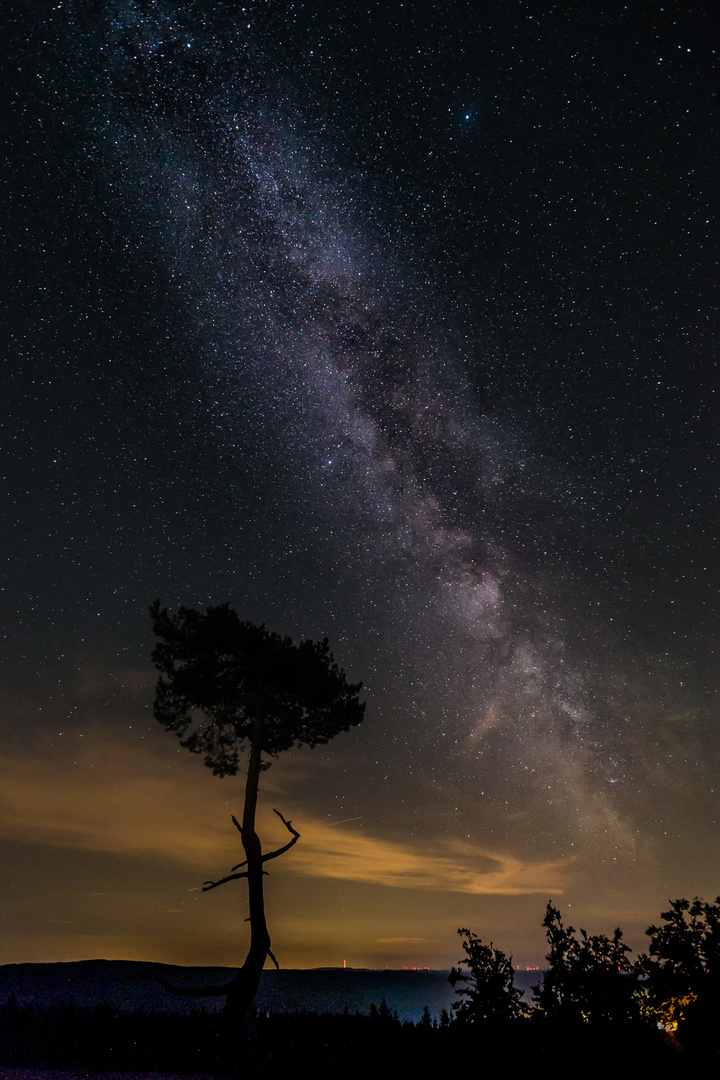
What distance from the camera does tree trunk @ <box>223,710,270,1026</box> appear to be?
47.5 ft

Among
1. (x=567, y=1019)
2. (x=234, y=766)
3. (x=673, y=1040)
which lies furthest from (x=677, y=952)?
(x=234, y=766)

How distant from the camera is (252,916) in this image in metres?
15.7

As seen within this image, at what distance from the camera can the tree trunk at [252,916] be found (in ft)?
47.5

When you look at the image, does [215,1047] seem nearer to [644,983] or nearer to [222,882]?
[222,882]

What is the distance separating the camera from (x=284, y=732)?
66.1ft

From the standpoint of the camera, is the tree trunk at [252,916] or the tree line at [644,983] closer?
the tree line at [644,983]

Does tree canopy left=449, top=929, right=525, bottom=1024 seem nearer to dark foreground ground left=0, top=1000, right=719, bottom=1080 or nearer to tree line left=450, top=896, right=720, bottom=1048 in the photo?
tree line left=450, top=896, right=720, bottom=1048

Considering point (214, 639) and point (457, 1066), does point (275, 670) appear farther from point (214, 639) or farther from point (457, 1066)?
point (457, 1066)

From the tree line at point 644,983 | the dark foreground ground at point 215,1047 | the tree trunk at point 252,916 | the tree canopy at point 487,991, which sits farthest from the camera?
the tree trunk at point 252,916

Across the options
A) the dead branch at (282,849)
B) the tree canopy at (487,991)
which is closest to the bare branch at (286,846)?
the dead branch at (282,849)

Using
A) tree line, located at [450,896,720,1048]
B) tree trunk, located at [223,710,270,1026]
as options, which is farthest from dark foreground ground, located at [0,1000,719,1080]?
tree line, located at [450,896,720,1048]

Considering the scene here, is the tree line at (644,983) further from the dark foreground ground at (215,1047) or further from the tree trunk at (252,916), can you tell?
the tree trunk at (252,916)

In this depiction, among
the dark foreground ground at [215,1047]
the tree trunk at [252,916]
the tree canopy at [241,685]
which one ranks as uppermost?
the tree canopy at [241,685]

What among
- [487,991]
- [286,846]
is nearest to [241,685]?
[286,846]
